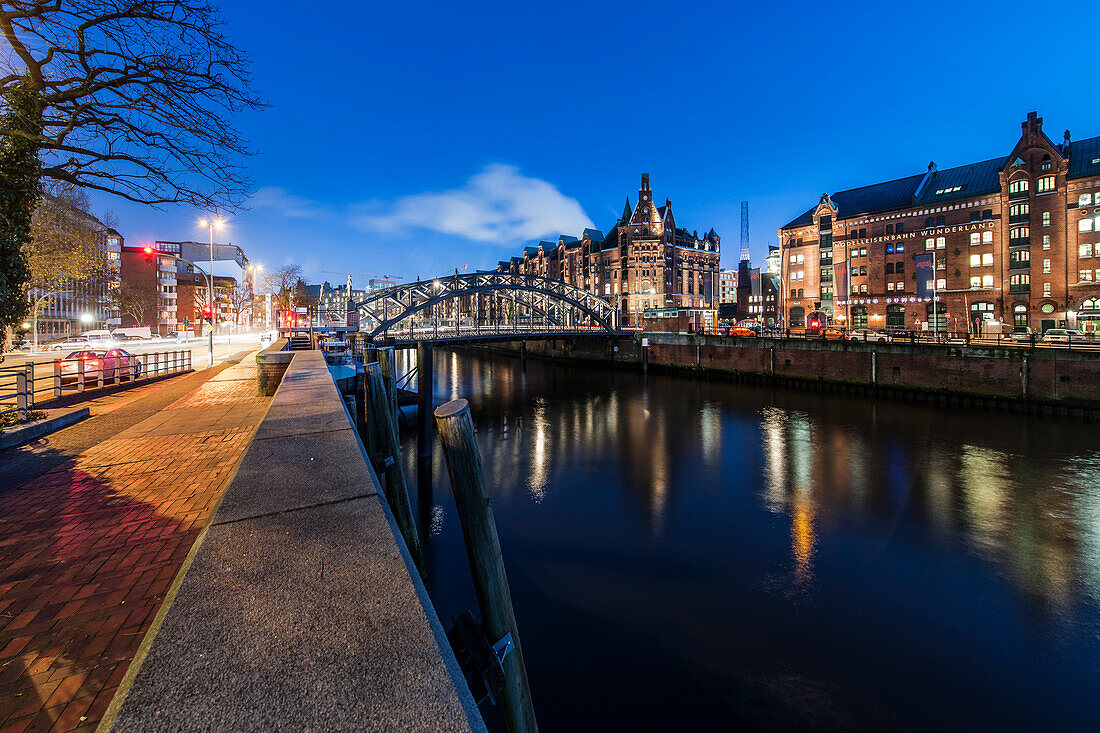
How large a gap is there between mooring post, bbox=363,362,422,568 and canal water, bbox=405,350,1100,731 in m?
1.45

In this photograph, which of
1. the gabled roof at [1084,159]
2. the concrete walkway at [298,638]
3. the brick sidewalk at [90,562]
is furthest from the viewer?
the gabled roof at [1084,159]

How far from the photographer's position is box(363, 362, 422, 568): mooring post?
921 centimetres

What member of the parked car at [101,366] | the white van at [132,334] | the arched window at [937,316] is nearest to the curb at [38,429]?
the parked car at [101,366]

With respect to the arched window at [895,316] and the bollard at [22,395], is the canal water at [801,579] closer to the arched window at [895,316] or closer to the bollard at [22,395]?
the bollard at [22,395]

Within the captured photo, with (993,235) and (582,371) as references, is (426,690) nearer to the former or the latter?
(582,371)

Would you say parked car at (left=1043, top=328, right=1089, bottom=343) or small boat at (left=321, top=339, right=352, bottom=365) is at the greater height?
parked car at (left=1043, top=328, right=1089, bottom=343)

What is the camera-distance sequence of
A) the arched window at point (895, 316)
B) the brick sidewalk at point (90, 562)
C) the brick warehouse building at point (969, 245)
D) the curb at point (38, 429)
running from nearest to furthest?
1. the brick sidewalk at point (90, 562)
2. the curb at point (38, 429)
3. the brick warehouse building at point (969, 245)
4. the arched window at point (895, 316)

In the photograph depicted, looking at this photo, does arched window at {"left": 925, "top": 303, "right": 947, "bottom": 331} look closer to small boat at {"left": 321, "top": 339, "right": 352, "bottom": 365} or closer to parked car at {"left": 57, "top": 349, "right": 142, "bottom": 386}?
small boat at {"left": 321, "top": 339, "right": 352, "bottom": 365}

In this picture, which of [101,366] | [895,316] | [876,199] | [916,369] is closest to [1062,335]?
[916,369]

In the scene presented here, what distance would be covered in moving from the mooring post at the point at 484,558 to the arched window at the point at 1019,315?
60803mm

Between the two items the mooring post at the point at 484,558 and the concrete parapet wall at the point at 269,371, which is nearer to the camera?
the mooring post at the point at 484,558

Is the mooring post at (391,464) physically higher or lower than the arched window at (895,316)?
lower

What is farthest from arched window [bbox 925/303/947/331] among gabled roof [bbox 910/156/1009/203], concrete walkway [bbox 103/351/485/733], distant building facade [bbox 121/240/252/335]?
distant building facade [bbox 121/240/252/335]

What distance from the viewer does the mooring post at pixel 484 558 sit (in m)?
4.33
